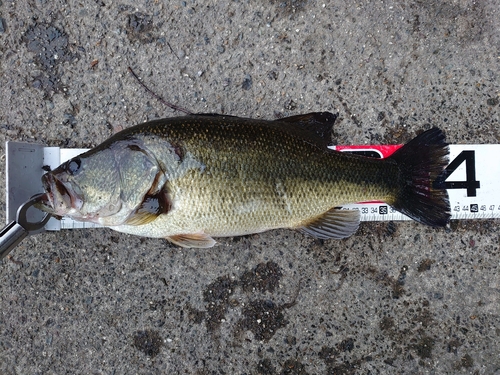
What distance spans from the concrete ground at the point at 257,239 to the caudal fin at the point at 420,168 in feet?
1.02

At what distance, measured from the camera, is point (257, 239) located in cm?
279

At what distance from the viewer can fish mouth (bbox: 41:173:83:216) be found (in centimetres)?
219

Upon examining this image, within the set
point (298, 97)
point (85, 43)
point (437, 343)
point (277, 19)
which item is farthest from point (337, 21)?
point (437, 343)

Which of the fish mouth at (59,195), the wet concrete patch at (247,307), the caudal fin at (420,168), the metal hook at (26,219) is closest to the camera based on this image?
the fish mouth at (59,195)

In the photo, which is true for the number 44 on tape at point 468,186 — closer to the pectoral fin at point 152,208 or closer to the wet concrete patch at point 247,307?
the wet concrete patch at point 247,307

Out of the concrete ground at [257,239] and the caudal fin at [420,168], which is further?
the concrete ground at [257,239]

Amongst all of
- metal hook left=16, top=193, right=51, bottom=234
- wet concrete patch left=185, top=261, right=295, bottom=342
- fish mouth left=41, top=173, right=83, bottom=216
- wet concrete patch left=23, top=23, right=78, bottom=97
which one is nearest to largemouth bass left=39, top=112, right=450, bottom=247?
fish mouth left=41, top=173, right=83, bottom=216

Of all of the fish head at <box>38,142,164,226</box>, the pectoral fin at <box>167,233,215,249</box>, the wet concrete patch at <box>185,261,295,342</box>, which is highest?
the fish head at <box>38,142,164,226</box>

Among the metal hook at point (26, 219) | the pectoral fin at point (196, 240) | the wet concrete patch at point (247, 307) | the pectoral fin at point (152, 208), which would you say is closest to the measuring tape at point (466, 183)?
the wet concrete patch at point (247, 307)

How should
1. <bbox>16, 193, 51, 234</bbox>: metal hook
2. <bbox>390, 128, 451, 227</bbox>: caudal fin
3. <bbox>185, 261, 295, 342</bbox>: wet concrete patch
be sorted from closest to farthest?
<bbox>16, 193, 51, 234</bbox>: metal hook
<bbox>390, 128, 451, 227</bbox>: caudal fin
<bbox>185, 261, 295, 342</bbox>: wet concrete patch

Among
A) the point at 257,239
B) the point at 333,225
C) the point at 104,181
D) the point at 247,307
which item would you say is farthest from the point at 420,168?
the point at 104,181

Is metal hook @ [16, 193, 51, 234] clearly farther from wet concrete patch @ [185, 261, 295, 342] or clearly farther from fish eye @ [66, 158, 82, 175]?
wet concrete patch @ [185, 261, 295, 342]

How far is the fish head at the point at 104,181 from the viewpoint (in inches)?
87.2

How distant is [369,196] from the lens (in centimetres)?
247
